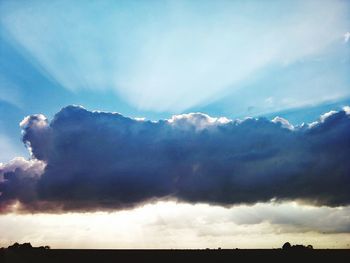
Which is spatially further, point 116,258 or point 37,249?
point 37,249

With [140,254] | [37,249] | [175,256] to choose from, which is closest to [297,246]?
[175,256]

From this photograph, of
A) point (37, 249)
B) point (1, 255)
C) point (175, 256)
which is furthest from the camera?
point (37, 249)

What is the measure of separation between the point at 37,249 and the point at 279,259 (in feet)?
272

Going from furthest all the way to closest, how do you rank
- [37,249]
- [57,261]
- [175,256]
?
[37,249], [175,256], [57,261]

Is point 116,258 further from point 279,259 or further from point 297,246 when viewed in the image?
point 297,246

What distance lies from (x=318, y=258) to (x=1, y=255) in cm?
9499

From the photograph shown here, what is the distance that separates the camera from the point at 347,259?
410 feet

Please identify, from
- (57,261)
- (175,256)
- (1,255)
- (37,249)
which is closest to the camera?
(57,261)

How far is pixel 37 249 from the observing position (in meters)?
147

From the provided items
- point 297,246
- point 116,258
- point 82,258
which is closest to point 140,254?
point 116,258

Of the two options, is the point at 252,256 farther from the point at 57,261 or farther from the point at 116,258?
the point at 57,261

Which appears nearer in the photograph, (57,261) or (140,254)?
(57,261)

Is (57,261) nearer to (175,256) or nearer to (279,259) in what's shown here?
(175,256)

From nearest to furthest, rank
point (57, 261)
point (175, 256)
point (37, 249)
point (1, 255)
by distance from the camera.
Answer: point (57, 261), point (1, 255), point (175, 256), point (37, 249)
